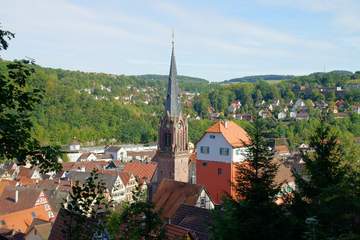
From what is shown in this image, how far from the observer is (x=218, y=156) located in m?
35.5

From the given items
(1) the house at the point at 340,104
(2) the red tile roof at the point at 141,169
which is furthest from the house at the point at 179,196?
(1) the house at the point at 340,104

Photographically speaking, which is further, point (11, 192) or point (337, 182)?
point (11, 192)

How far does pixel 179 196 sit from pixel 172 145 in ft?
25.9

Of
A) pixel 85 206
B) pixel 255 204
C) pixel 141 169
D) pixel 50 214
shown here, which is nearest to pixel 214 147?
pixel 50 214

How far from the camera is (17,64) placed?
280 inches

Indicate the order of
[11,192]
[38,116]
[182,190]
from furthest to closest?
1. [38,116]
2. [11,192]
3. [182,190]

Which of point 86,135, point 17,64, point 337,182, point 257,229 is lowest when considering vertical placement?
point 86,135

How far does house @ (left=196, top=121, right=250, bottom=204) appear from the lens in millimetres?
34775

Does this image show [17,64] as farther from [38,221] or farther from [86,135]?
[86,135]

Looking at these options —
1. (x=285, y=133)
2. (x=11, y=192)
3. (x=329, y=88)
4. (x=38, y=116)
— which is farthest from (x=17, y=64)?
(x=329, y=88)

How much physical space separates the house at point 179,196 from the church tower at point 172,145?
19.2 feet

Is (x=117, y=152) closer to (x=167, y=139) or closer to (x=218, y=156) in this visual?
(x=167, y=139)

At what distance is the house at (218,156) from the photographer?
34775 mm

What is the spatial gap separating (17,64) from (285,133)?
87.8 meters
